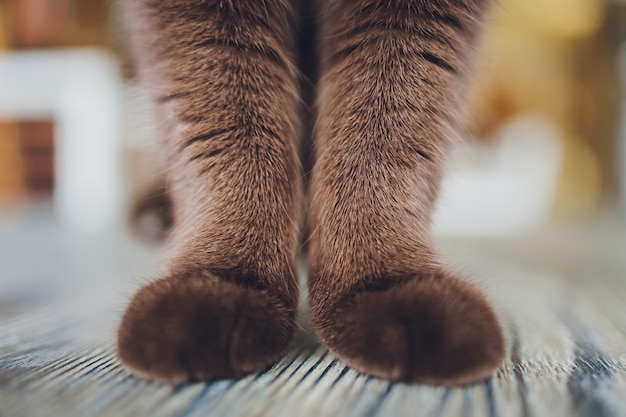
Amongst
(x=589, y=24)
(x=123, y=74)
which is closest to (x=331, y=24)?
(x=123, y=74)

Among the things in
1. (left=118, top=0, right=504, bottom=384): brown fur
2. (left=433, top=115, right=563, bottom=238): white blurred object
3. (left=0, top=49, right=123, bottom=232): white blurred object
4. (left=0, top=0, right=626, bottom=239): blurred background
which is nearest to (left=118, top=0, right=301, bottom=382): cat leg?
(left=118, top=0, right=504, bottom=384): brown fur

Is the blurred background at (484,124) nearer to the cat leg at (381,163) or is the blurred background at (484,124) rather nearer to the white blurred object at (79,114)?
the white blurred object at (79,114)

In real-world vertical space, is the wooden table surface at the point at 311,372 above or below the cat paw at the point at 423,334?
below

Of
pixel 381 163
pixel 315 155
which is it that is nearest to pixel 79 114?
pixel 315 155

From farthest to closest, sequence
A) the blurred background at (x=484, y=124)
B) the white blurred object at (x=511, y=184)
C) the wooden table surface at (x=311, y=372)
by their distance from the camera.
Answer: the blurred background at (x=484, y=124) < the white blurred object at (x=511, y=184) < the wooden table surface at (x=311, y=372)

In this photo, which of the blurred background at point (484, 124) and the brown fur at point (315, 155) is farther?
the blurred background at point (484, 124)

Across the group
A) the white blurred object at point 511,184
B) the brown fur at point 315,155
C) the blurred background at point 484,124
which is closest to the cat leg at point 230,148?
the brown fur at point 315,155

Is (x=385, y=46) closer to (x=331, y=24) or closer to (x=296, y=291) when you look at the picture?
(x=331, y=24)
